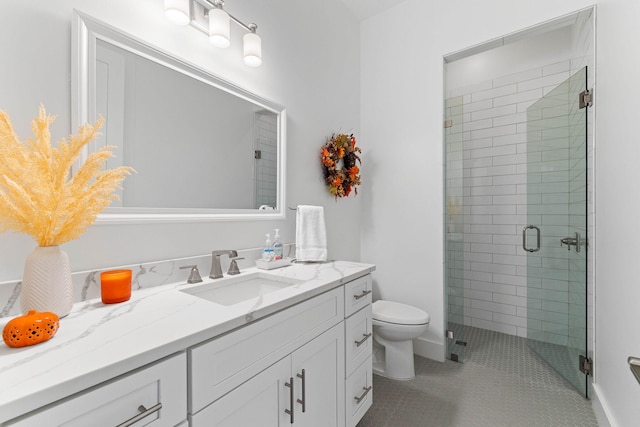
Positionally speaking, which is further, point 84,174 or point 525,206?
point 525,206

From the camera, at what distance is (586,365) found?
5.96ft

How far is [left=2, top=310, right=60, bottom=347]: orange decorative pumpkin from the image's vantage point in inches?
25.4

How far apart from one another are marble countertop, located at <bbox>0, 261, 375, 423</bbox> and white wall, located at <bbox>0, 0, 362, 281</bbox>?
224mm

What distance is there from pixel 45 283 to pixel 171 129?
0.76 m

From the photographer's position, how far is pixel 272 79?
70.7 inches

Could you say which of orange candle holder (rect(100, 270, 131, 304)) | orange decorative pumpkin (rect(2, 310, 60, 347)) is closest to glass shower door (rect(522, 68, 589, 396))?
orange candle holder (rect(100, 270, 131, 304))

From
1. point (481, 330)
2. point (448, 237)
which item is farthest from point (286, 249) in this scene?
point (481, 330)

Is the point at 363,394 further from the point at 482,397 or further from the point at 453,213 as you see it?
the point at 453,213

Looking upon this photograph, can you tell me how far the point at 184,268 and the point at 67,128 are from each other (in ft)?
2.14

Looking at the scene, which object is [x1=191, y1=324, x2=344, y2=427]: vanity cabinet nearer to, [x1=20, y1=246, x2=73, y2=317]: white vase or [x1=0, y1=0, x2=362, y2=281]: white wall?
[x1=20, y1=246, x2=73, y2=317]: white vase

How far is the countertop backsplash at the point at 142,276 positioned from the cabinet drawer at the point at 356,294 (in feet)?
1.84

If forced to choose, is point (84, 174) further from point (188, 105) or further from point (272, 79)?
point (272, 79)

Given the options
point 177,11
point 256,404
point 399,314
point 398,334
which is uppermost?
point 177,11


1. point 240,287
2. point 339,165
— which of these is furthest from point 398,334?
point 339,165
